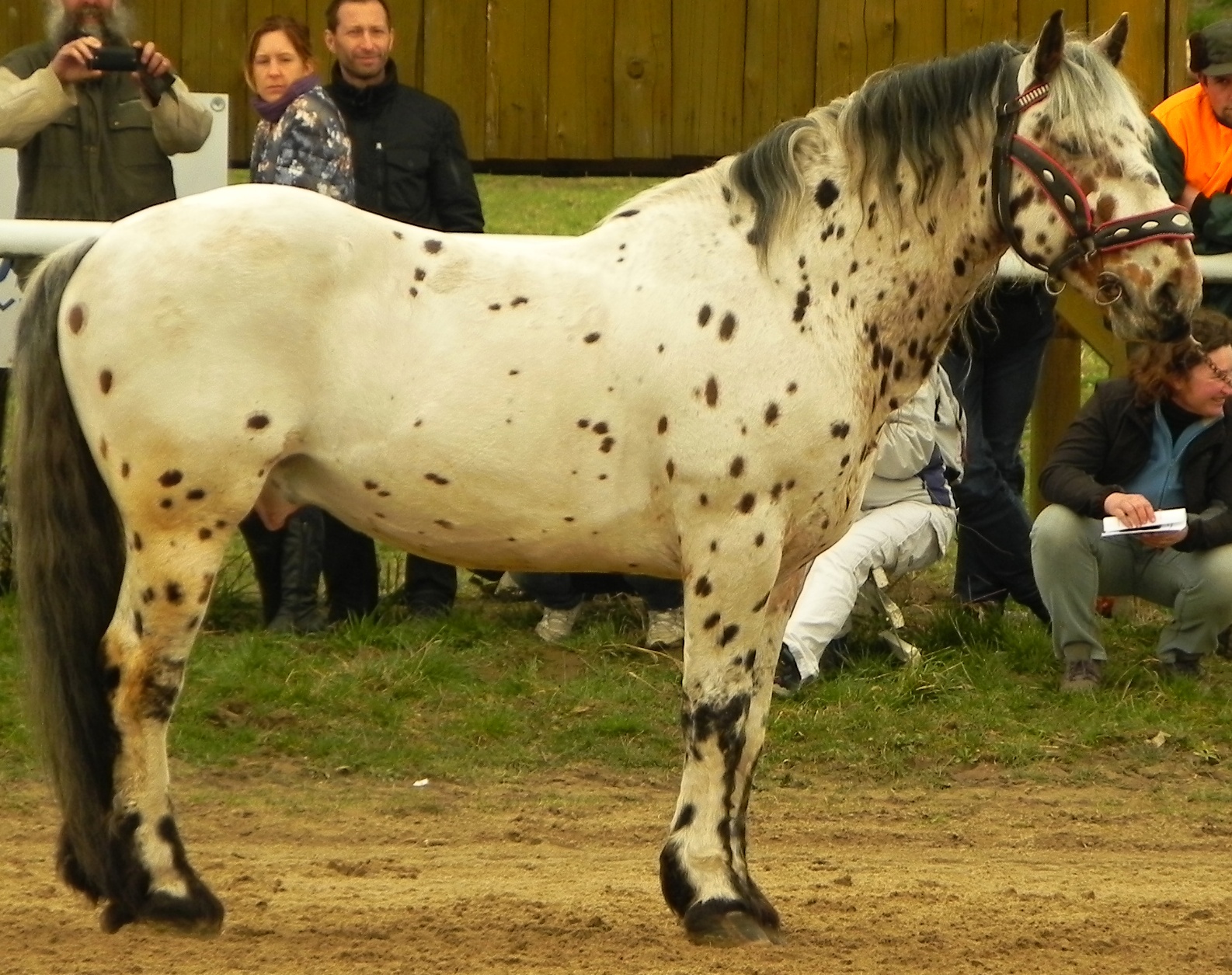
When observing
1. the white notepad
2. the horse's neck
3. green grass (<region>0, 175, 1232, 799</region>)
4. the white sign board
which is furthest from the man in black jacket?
the horse's neck

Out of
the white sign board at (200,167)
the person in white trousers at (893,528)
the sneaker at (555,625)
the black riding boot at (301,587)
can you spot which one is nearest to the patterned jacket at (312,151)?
the white sign board at (200,167)

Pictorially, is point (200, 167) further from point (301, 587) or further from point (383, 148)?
point (301, 587)

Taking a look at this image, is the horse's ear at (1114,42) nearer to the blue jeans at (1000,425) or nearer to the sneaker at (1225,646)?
the blue jeans at (1000,425)

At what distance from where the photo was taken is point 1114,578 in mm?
7184

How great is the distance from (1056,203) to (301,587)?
3867 millimetres

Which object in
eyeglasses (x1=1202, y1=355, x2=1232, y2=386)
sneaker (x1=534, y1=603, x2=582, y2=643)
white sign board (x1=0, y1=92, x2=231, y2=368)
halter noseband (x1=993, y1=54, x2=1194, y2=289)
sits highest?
halter noseband (x1=993, y1=54, x2=1194, y2=289)

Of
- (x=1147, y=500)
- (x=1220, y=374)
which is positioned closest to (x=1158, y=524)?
(x=1147, y=500)

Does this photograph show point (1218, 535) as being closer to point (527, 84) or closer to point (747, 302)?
point (747, 302)

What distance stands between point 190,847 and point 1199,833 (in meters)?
3.05

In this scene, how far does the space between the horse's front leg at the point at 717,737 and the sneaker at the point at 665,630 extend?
2.76 metres

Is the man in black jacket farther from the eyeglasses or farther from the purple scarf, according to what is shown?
the eyeglasses

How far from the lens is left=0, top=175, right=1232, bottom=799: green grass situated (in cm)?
667

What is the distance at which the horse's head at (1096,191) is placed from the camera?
447 cm

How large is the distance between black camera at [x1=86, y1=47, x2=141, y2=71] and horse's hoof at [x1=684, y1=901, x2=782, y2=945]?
3.96 metres
